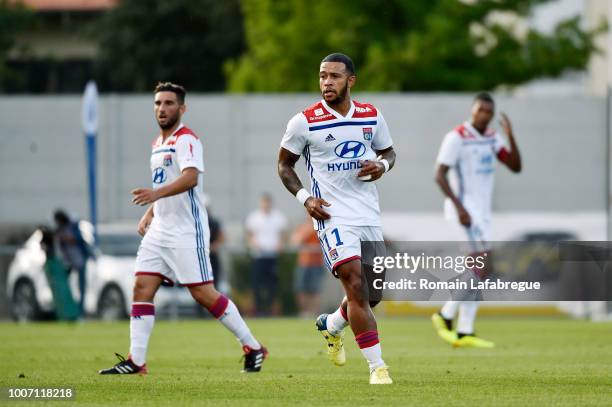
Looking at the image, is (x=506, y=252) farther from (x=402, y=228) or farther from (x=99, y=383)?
(x=402, y=228)

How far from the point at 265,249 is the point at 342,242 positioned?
54.7 feet

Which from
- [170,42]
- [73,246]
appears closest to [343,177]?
[73,246]

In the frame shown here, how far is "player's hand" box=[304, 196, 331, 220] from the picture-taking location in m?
11.2

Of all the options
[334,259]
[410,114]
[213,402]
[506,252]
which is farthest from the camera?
[410,114]

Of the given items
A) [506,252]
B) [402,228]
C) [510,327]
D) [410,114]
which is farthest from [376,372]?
[410,114]

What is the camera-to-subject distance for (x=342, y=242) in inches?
441

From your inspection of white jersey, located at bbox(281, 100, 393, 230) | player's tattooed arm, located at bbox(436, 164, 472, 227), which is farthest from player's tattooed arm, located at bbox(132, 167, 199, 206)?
player's tattooed arm, located at bbox(436, 164, 472, 227)

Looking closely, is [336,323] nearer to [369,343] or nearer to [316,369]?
[369,343]

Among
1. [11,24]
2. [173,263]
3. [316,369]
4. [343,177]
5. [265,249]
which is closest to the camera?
[343,177]

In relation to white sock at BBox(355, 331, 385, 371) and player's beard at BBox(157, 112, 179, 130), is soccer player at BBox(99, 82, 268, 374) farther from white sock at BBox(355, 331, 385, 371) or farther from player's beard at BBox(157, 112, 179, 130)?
white sock at BBox(355, 331, 385, 371)

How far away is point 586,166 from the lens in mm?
30734

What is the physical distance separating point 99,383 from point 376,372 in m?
2.07

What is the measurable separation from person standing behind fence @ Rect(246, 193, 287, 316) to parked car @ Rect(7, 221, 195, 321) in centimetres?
124

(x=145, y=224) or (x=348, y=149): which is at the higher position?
(x=348, y=149)
